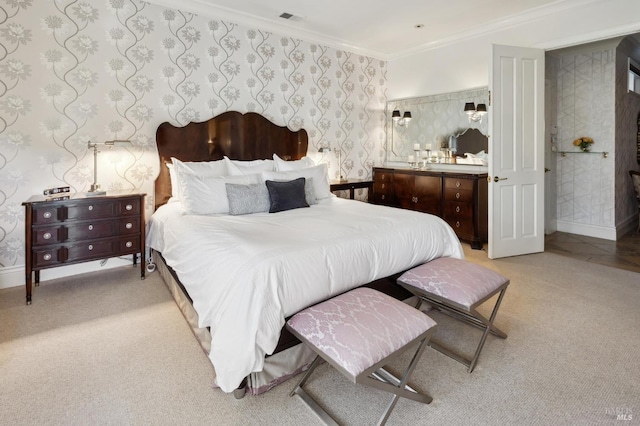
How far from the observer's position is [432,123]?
5266 millimetres

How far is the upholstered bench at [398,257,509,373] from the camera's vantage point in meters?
2.06

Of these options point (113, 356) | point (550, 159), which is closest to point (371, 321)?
point (113, 356)

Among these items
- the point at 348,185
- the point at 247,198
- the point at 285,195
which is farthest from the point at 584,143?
the point at 247,198

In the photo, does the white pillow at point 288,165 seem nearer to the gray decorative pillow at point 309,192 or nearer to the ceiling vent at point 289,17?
the gray decorative pillow at point 309,192

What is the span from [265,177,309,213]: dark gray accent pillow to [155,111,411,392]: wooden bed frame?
1006 millimetres

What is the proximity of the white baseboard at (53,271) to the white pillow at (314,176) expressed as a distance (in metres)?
1.77

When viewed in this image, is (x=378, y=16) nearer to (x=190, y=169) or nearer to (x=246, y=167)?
(x=246, y=167)

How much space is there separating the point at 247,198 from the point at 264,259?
1.49 meters

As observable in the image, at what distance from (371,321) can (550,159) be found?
195 inches

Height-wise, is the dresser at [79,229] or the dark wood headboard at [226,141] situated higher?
the dark wood headboard at [226,141]

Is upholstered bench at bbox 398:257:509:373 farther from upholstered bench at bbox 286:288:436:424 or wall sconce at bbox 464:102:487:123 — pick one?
wall sconce at bbox 464:102:487:123

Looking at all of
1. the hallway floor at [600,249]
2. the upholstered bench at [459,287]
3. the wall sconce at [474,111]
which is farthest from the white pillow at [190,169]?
the hallway floor at [600,249]

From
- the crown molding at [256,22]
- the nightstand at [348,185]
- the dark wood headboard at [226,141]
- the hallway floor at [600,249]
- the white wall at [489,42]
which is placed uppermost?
the crown molding at [256,22]

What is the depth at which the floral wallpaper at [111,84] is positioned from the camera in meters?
3.15
